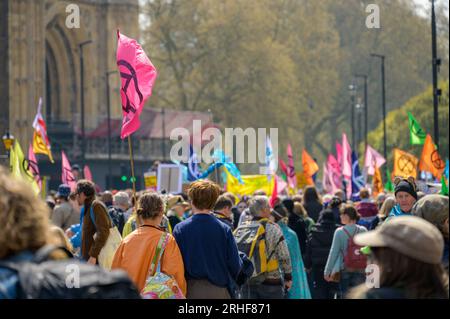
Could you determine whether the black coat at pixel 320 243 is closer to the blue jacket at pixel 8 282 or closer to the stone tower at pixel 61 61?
the blue jacket at pixel 8 282

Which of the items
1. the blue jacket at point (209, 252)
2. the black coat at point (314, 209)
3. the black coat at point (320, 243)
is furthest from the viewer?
the black coat at point (314, 209)

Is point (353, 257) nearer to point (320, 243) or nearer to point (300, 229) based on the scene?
point (320, 243)

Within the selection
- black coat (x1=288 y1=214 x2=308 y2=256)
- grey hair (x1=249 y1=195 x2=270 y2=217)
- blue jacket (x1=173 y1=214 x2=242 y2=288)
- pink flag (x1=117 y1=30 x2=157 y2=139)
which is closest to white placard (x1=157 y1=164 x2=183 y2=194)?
black coat (x1=288 y1=214 x2=308 y2=256)

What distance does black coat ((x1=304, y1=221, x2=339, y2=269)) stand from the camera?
15.8m

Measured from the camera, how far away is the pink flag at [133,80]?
13148 mm

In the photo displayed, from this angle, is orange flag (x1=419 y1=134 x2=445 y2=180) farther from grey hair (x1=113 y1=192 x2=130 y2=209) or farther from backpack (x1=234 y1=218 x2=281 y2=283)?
backpack (x1=234 y1=218 x2=281 y2=283)

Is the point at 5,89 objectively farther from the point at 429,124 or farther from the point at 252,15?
the point at 252,15

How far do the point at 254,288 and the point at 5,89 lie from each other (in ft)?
44.5

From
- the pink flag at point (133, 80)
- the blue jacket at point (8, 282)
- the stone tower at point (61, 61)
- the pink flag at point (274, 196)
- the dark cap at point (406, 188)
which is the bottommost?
the pink flag at point (274, 196)

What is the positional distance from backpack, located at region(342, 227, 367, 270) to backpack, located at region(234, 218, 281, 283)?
66.7 inches

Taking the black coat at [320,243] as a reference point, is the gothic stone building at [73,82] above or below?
above

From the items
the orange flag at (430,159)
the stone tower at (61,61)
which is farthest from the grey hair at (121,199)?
the stone tower at (61,61)

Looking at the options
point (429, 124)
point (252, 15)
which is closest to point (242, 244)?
point (429, 124)

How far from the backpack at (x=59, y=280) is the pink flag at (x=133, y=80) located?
8285 millimetres
